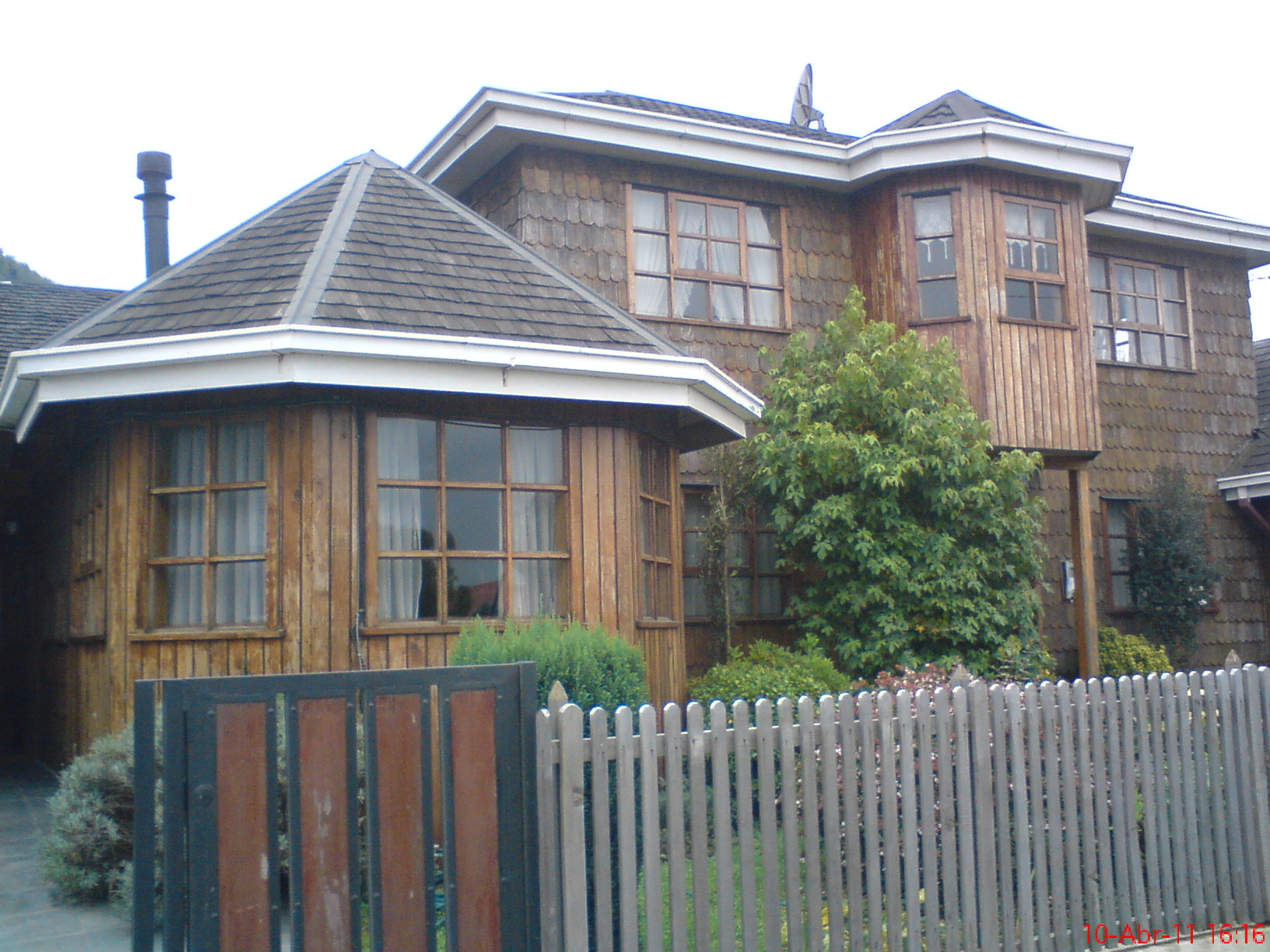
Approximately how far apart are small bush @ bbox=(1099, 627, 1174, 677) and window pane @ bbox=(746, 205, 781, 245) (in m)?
6.13

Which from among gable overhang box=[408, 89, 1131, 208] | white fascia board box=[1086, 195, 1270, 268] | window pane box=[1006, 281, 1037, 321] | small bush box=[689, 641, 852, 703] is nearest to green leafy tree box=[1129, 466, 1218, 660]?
white fascia board box=[1086, 195, 1270, 268]

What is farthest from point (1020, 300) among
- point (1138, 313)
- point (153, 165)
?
point (153, 165)

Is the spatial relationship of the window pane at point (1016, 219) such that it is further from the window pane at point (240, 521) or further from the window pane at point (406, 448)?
the window pane at point (240, 521)

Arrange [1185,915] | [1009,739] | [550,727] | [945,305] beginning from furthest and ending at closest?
[945,305] → [1185,915] → [1009,739] → [550,727]

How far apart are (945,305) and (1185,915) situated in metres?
7.69

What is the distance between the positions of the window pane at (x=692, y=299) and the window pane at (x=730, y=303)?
0.12m

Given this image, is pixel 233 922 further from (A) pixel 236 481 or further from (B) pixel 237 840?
(A) pixel 236 481

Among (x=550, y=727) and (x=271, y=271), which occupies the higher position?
(x=271, y=271)

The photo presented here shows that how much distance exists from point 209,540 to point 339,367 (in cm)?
157

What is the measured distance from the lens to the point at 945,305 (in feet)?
41.5

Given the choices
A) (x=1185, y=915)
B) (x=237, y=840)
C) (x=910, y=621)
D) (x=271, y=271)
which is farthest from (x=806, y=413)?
(x=237, y=840)

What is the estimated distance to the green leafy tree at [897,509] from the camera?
10.9 metres

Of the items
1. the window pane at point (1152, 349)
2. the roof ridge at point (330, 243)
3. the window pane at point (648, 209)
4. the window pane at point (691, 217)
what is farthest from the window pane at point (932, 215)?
the roof ridge at point (330, 243)

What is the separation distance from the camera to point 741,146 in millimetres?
12383
